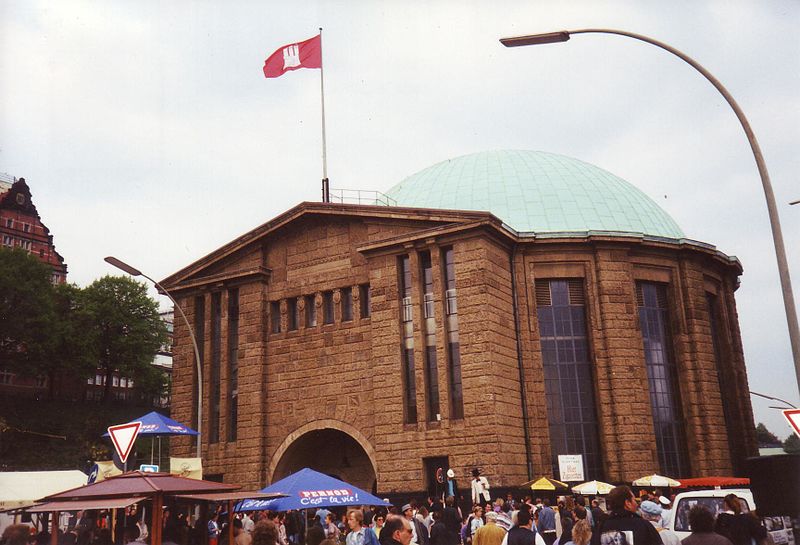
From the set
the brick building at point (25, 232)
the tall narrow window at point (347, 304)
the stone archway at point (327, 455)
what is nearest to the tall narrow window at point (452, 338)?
the tall narrow window at point (347, 304)

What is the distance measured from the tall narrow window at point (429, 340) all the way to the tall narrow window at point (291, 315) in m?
7.42

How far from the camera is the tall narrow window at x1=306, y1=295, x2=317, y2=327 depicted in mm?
37681

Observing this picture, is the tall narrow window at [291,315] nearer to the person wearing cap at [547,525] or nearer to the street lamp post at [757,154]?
the person wearing cap at [547,525]

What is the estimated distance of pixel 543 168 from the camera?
4306 centimetres

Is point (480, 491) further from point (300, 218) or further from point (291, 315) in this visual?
A: point (300, 218)

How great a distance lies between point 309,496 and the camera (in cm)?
1759

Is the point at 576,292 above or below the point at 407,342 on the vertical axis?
above

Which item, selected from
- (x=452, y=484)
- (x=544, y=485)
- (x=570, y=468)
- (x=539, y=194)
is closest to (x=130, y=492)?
(x=452, y=484)

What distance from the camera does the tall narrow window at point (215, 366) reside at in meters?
39.2

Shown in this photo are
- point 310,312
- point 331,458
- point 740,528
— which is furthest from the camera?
point 331,458

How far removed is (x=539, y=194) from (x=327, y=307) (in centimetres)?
1273

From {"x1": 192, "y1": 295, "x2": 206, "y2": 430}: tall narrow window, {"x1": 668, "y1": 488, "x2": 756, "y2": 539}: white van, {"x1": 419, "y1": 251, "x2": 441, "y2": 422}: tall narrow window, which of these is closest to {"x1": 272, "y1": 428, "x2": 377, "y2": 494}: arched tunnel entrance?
{"x1": 419, "y1": 251, "x2": 441, "y2": 422}: tall narrow window

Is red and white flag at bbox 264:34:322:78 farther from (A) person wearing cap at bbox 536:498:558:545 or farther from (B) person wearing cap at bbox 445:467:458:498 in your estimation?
(A) person wearing cap at bbox 536:498:558:545

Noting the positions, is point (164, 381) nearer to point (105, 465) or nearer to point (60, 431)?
point (60, 431)
